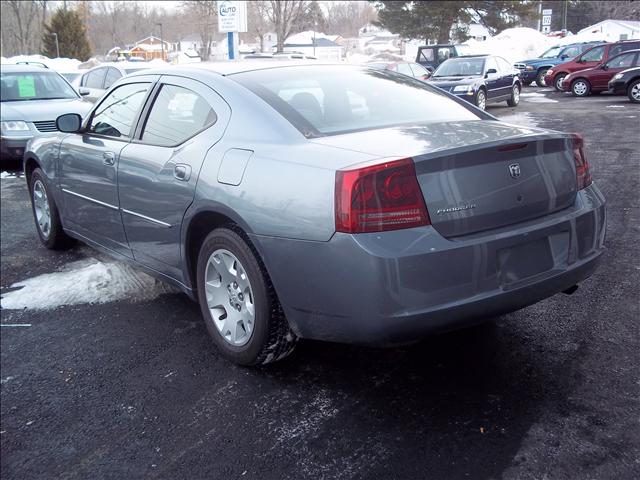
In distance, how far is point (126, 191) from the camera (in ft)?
13.4

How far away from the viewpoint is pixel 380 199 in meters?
2.68

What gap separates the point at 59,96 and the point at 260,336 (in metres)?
9.93

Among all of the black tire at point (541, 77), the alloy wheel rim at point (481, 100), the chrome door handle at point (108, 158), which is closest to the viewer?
the chrome door handle at point (108, 158)

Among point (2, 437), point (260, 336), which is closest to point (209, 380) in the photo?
point (260, 336)

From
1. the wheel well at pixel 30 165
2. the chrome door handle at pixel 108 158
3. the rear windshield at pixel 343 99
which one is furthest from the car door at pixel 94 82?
the rear windshield at pixel 343 99

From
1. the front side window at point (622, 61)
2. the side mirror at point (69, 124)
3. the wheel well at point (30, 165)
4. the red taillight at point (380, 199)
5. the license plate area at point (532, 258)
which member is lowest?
the license plate area at point (532, 258)

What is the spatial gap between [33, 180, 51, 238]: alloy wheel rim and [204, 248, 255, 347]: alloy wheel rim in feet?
9.01

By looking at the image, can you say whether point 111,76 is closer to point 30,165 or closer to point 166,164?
point 30,165

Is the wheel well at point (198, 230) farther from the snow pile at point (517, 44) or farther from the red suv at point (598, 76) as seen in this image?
the snow pile at point (517, 44)

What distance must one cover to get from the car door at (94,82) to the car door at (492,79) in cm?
964

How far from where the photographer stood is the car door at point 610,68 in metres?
19.8

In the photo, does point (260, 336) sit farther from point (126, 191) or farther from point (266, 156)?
point (126, 191)

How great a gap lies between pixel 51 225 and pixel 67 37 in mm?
47460

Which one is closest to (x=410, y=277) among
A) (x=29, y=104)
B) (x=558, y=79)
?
(x=29, y=104)
